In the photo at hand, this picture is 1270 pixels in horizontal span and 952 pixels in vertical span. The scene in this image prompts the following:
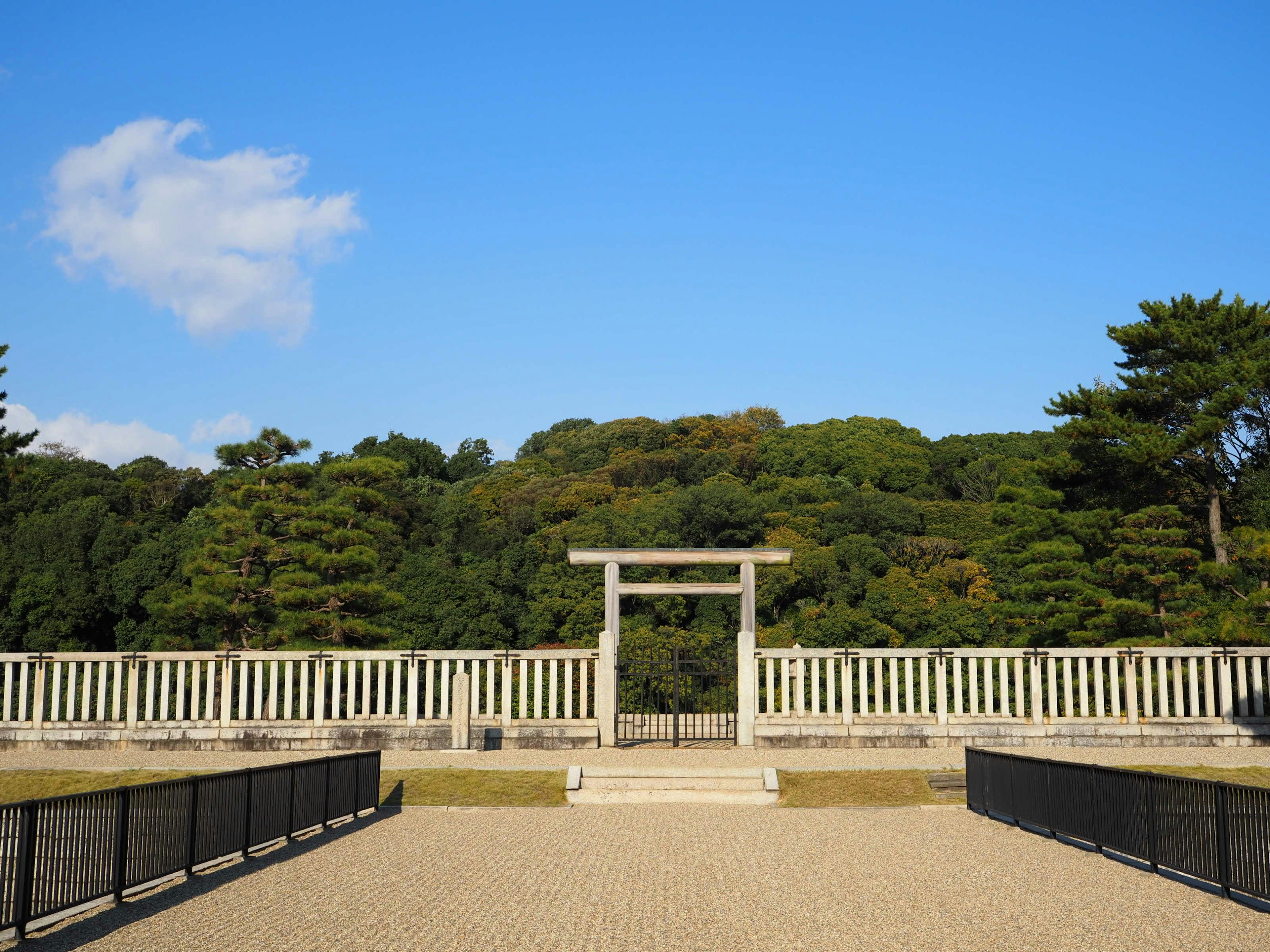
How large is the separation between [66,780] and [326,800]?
407cm

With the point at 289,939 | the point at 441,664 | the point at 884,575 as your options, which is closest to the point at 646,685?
the point at 441,664

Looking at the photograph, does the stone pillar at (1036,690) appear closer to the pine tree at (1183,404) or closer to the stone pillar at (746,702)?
the stone pillar at (746,702)

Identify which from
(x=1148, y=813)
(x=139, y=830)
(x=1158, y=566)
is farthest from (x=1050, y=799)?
(x=1158, y=566)

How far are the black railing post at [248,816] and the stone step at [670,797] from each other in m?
4.35

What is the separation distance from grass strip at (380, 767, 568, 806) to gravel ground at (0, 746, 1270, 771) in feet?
1.21

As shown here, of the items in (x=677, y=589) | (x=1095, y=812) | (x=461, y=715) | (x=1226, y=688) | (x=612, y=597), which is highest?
(x=677, y=589)

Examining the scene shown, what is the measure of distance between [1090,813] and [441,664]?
30.0 feet

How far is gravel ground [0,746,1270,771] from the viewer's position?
1298cm

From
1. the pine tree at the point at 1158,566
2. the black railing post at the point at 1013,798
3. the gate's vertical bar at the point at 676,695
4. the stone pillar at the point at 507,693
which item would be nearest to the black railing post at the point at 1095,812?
the black railing post at the point at 1013,798

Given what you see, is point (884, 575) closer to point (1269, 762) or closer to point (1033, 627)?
point (1033, 627)

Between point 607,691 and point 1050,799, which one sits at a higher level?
point 607,691

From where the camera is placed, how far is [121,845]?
6805mm

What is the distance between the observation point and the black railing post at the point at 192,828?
24.8ft

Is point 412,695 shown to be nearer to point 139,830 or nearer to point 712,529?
point 139,830
